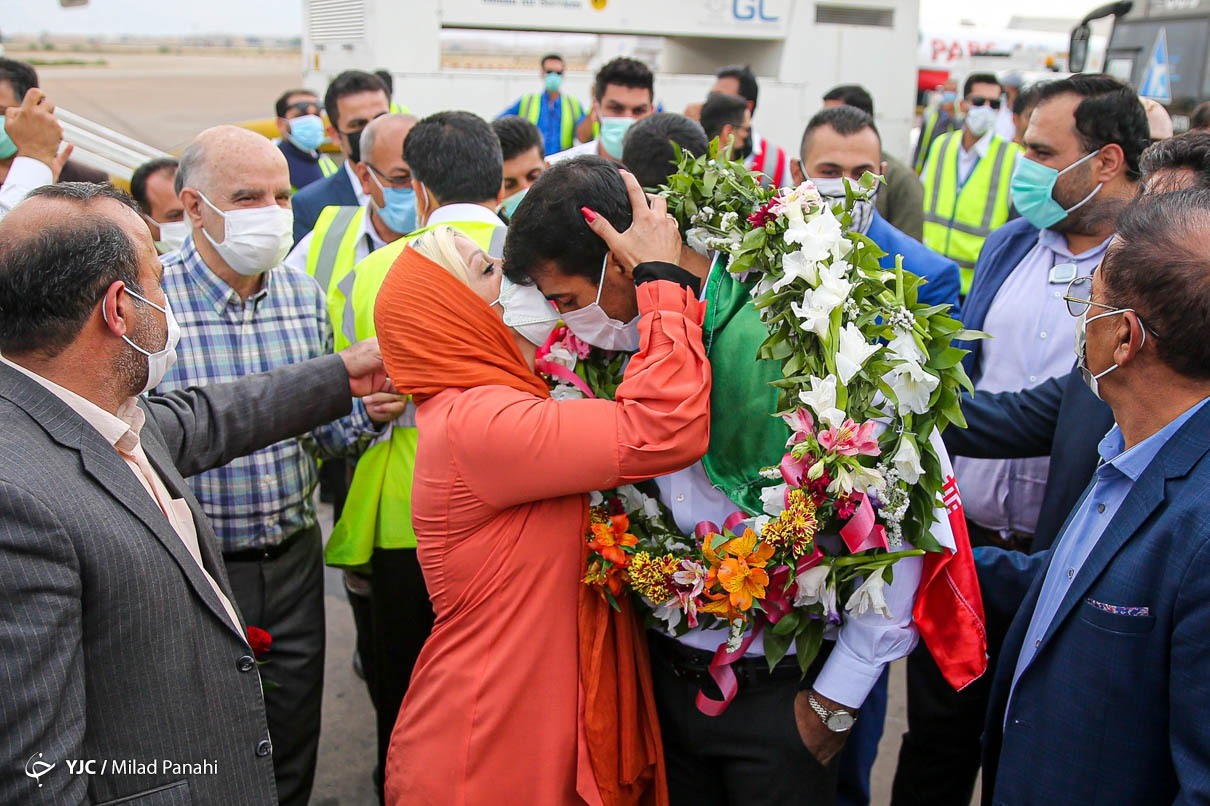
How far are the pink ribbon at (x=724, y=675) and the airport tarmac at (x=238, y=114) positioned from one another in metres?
1.83

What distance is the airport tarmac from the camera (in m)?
3.82

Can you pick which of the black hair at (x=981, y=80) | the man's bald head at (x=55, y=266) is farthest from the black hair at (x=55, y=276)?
the black hair at (x=981, y=80)

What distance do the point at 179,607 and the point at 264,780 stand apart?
1.49ft

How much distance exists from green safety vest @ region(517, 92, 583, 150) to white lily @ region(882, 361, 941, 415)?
23.0ft

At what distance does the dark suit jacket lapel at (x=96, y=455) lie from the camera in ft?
5.61

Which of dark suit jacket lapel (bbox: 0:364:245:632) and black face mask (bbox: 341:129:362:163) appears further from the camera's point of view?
black face mask (bbox: 341:129:362:163)

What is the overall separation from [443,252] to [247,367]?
108 centimetres

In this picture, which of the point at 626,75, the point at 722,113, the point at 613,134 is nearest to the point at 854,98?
the point at 722,113

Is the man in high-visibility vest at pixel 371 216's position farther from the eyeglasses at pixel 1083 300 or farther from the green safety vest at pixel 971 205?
the green safety vest at pixel 971 205

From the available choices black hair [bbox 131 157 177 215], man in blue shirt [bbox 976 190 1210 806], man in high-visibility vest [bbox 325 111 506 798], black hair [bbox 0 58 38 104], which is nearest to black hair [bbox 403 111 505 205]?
man in high-visibility vest [bbox 325 111 506 798]

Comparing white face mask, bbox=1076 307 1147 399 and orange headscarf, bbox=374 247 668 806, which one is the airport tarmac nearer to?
orange headscarf, bbox=374 247 668 806

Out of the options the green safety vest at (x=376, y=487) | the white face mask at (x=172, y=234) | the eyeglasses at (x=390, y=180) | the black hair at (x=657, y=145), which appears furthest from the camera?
the white face mask at (x=172, y=234)

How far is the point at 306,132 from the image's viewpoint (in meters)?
6.97

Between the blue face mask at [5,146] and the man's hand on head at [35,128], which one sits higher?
the man's hand on head at [35,128]
